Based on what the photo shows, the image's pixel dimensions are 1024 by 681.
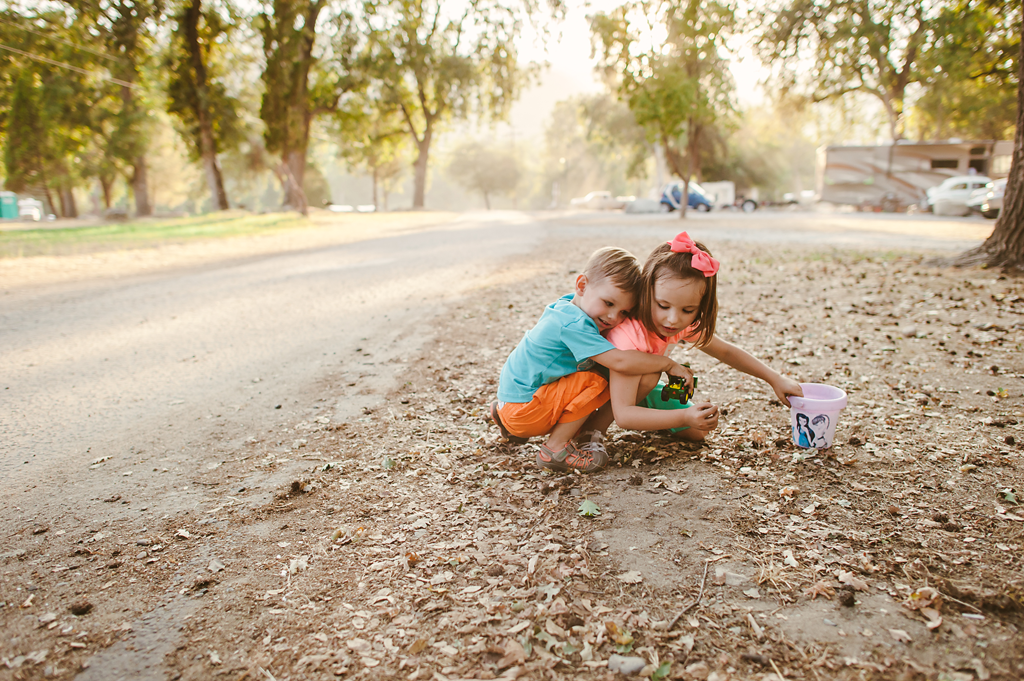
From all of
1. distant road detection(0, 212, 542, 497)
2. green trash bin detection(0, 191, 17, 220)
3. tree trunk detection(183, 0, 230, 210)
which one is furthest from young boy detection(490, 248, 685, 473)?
green trash bin detection(0, 191, 17, 220)

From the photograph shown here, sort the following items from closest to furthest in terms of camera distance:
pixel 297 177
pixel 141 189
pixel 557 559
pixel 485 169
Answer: pixel 557 559
pixel 297 177
pixel 141 189
pixel 485 169

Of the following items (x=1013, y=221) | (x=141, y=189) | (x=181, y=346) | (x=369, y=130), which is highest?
(x=369, y=130)

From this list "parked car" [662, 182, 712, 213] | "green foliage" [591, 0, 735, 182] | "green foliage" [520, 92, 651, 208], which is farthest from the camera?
"green foliage" [520, 92, 651, 208]

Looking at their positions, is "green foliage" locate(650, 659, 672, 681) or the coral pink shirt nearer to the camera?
"green foliage" locate(650, 659, 672, 681)

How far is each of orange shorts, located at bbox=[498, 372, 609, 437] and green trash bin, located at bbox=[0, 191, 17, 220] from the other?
44.7 m

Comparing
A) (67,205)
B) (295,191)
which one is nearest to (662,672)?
(295,191)

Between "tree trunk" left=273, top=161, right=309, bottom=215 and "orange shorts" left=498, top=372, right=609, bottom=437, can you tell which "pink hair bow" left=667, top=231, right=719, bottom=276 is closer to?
"orange shorts" left=498, top=372, right=609, bottom=437

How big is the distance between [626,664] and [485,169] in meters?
75.5

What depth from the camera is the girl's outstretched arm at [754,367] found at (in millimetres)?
3287

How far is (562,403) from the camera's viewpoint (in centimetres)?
319

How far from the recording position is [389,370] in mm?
4965

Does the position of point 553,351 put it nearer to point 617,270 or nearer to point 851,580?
point 617,270

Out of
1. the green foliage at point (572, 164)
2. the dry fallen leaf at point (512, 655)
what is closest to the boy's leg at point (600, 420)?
the dry fallen leaf at point (512, 655)

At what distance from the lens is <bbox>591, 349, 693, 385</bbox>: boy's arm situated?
2.92 meters
